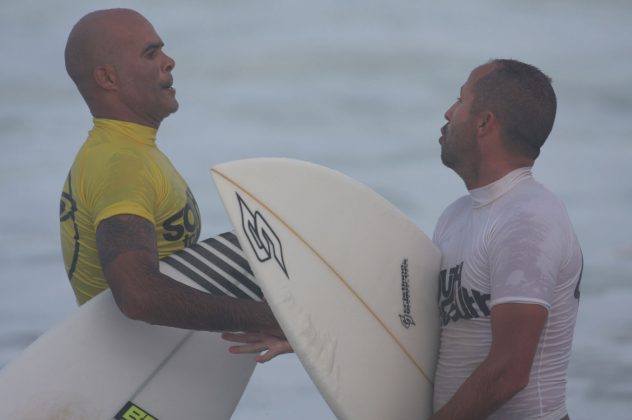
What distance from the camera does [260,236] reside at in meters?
3.89

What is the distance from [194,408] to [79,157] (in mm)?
1137

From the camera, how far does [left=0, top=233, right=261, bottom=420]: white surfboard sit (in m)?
3.96

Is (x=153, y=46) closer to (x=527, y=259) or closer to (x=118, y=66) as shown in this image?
(x=118, y=66)

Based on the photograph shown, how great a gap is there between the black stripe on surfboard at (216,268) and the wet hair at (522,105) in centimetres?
115

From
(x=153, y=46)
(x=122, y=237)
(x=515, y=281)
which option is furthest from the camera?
(x=153, y=46)

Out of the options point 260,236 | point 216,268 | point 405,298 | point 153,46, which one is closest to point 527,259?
point 405,298

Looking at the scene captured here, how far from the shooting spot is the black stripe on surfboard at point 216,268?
4.10 metres

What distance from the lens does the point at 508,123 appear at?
148 inches

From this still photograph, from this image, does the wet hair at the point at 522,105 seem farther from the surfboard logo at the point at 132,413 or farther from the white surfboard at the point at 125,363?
the surfboard logo at the point at 132,413

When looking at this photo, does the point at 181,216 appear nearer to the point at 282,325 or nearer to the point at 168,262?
the point at 168,262

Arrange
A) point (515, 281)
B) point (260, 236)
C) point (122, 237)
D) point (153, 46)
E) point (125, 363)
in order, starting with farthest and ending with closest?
point (153, 46)
point (125, 363)
point (260, 236)
point (122, 237)
point (515, 281)

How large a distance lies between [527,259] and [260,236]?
1.02m

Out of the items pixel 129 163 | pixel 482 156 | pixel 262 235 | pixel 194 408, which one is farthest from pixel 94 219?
pixel 482 156

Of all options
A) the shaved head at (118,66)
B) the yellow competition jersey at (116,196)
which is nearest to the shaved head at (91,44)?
the shaved head at (118,66)
